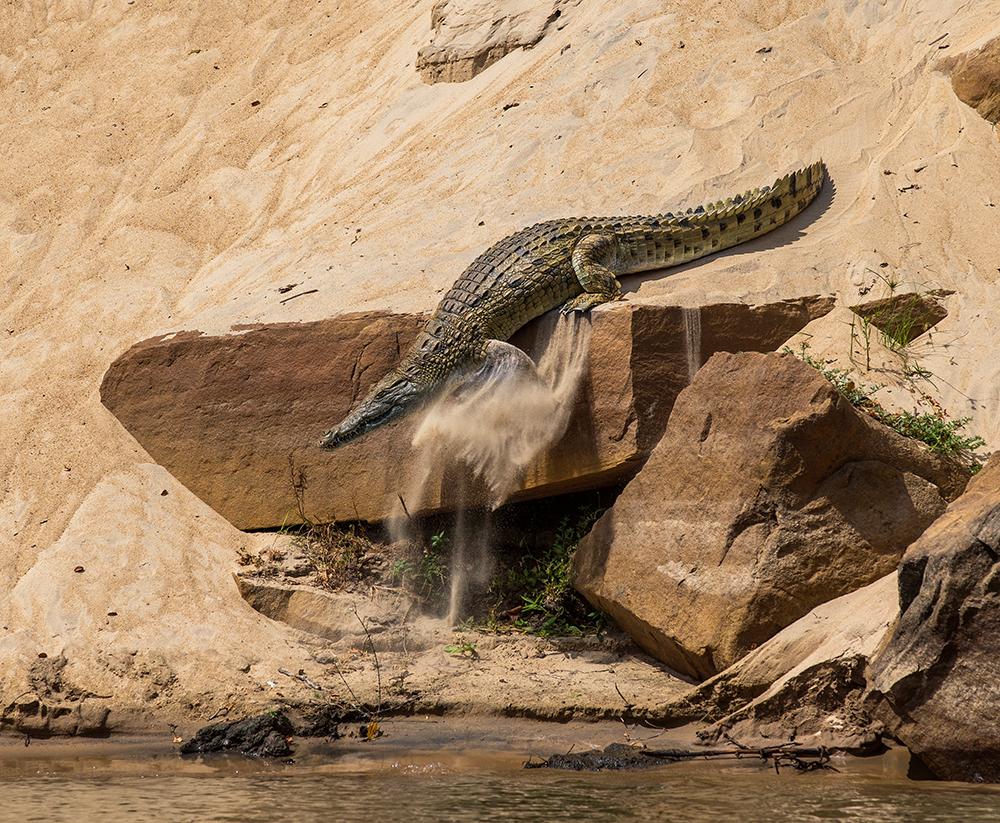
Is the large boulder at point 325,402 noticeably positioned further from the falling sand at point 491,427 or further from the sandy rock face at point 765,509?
the sandy rock face at point 765,509

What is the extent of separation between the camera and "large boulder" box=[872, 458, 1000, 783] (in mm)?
5168

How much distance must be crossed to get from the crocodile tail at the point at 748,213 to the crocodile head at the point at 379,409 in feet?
6.49

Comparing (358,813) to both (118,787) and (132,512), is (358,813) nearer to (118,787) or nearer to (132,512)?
(118,787)

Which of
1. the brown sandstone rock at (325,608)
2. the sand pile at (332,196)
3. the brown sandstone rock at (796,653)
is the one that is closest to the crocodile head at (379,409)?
the sand pile at (332,196)

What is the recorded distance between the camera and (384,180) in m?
10.4

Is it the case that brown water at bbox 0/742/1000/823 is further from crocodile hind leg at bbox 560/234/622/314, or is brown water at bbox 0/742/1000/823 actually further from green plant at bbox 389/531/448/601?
crocodile hind leg at bbox 560/234/622/314

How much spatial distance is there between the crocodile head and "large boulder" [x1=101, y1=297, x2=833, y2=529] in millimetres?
99

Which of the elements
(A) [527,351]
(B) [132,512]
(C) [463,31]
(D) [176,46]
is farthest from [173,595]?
(D) [176,46]

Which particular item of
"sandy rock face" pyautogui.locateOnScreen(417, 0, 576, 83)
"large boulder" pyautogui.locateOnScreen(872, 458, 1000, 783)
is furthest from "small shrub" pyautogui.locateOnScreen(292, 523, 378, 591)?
"sandy rock face" pyautogui.locateOnScreen(417, 0, 576, 83)

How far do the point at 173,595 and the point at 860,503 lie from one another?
11.8 feet

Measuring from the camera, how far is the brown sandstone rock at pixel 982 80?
9.38 metres

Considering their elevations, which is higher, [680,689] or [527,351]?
[527,351]

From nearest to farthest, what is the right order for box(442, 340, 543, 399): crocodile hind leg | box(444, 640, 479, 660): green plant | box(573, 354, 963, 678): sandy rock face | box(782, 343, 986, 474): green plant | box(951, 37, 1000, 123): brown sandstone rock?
box(573, 354, 963, 678): sandy rock face → box(782, 343, 986, 474): green plant → box(444, 640, 479, 660): green plant → box(442, 340, 543, 399): crocodile hind leg → box(951, 37, 1000, 123): brown sandstone rock

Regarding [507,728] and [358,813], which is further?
[507,728]
